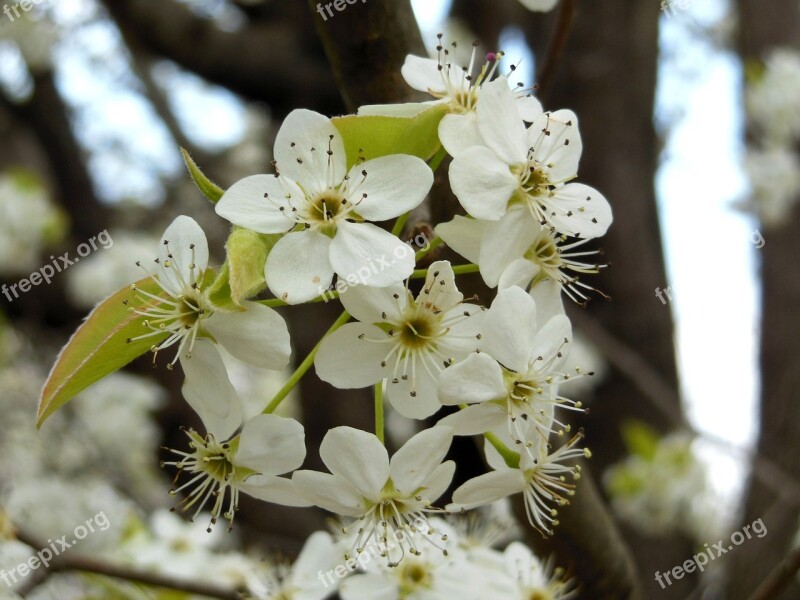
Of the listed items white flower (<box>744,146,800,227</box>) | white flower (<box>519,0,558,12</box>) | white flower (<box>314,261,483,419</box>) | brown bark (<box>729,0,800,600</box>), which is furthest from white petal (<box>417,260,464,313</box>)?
white flower (<box>744,146,800,227</box>)

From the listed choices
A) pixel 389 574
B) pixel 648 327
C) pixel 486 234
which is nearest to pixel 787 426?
pixel 648 327

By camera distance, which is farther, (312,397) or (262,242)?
(312,397)

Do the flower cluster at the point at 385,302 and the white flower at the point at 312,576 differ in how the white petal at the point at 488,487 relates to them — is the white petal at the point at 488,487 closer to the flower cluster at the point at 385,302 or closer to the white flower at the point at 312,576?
the flower cluster at the point at 385,302

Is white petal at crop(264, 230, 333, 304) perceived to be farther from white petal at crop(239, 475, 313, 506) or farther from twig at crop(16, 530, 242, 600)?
twig at crop(16, 530, 242, 600)

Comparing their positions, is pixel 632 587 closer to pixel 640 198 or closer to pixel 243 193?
pixel 243 193

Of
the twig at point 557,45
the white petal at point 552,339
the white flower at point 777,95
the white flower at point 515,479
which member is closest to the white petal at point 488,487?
the white flower at point 515,479

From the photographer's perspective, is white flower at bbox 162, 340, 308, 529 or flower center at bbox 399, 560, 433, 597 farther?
flower center at bbox 399, 560, 433, 597
